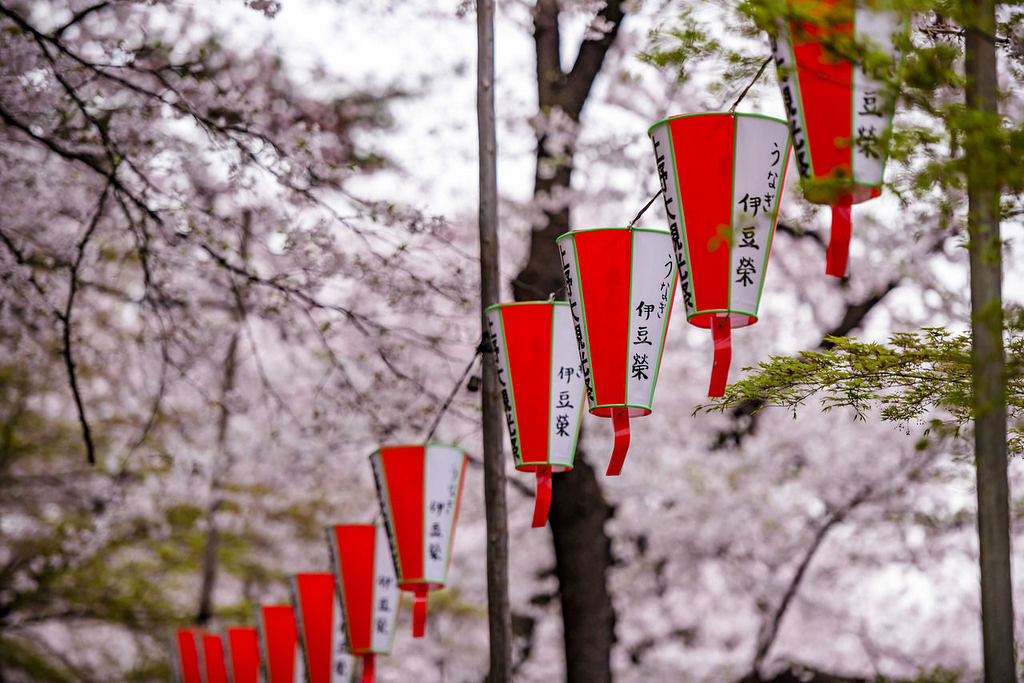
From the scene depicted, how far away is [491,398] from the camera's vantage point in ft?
17.5

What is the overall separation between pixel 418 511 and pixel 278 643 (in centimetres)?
299

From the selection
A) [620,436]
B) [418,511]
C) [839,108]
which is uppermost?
[839,108]

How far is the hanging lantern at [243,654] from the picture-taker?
8.70 metres

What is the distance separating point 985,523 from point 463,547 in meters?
11.7

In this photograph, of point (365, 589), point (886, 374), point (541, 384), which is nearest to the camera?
point (886, 374)

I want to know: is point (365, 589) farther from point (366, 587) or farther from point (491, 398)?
point (491, 398)

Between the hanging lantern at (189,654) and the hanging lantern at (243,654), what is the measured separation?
566mm

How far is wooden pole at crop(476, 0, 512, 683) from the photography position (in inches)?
199

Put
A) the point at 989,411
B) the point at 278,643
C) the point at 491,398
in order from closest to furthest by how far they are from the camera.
Result: the point at 989,411, the point at 491,398, the point at 278,643

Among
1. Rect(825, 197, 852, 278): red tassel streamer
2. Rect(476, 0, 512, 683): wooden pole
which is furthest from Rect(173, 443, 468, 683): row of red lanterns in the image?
Rect(825, 197, 852, 278): red tassel streamer

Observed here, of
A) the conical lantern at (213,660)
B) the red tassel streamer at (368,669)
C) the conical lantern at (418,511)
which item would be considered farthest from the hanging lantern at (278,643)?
the conical lantern at (418,511)

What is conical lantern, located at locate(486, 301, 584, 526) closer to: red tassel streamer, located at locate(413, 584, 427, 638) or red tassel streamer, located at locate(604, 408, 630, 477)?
red tassel streamer, located at locate(604, 408, 630, 477)

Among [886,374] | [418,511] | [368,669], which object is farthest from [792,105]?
[368,669]

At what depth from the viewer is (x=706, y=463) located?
10.7 meters
